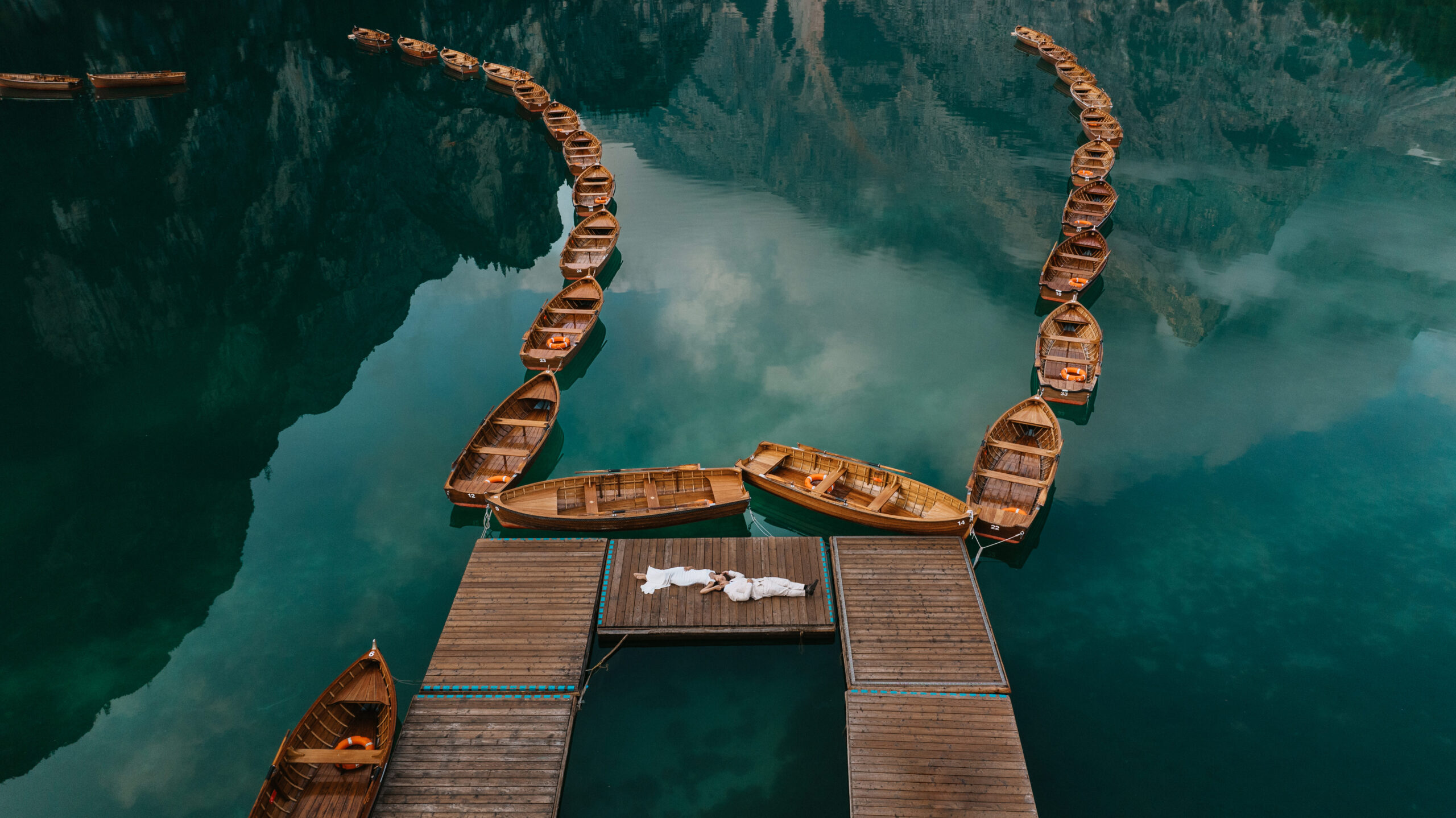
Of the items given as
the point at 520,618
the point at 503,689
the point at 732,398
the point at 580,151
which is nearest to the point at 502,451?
the point at 520,618

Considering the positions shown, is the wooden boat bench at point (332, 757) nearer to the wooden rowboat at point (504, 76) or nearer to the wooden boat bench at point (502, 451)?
the wooden boat bench at point (502, 451)

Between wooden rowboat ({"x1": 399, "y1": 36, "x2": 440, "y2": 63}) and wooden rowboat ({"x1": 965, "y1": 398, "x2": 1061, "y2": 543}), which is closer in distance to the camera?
wooden rowboat ({"x1": 965, "y1": 398, "x2": 1061, "y2": 543})

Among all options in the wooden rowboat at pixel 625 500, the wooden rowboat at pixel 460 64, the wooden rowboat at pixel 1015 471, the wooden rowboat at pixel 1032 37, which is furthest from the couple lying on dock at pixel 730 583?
the wooden rowboat at pixel 1032 37

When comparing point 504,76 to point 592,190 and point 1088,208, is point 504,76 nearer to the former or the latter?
point 592,190

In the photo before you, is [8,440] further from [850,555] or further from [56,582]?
[850,555]

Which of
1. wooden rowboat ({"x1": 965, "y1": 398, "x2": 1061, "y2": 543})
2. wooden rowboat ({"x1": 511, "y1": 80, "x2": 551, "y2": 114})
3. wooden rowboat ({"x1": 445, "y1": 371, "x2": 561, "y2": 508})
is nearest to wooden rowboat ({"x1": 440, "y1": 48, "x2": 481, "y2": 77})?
wooden rowboat ({"x1": 511, "y1": 80, "x2": 551, "y2": 114})

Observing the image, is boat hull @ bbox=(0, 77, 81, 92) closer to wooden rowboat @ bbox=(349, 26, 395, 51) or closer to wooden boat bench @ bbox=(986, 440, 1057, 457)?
wooden rowboat @ bbox=(349, 26, 395, 51)
